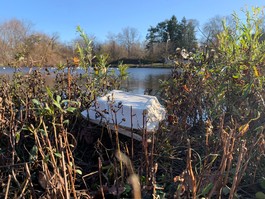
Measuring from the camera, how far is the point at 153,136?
1.43 metres

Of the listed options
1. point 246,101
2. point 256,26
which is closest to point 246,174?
point 246,101

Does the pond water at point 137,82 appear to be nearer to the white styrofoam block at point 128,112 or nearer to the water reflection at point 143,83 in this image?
the water reflection at point 143,83

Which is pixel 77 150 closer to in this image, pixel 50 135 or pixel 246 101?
pixel 50 135

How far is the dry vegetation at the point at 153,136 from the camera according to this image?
4.65ft

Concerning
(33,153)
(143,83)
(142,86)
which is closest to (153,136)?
(33,153)

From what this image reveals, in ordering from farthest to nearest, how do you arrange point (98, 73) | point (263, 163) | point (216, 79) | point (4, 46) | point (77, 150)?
1. point (4, 46)
2. point (98, 73)
3. point (216, 79)
4. point (77, 150)
5. point (263, 163)

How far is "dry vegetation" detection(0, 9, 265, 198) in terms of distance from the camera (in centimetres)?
142

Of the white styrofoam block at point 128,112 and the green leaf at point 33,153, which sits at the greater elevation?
the white styrofoam block at point 128,112

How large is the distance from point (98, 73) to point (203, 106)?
1087mm

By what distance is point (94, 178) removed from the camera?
1814 mm

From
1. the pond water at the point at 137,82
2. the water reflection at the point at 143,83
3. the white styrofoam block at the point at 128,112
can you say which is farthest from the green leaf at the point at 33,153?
the water reflection at the point at 143,83

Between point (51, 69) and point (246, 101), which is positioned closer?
point (246, 101)

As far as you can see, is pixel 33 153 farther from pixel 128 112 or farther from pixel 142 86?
pixel 142 86

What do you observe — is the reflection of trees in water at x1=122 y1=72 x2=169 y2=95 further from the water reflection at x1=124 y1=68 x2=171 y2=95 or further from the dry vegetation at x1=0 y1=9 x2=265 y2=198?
the dry vegetation at x1=0 y1=9 x2=265 y2=198
